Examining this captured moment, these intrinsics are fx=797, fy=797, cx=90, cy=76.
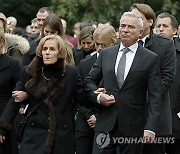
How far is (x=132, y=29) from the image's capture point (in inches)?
382

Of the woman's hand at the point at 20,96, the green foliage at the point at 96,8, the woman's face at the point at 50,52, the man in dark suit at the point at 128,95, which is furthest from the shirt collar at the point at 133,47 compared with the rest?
the green foliage at the point at 96,8

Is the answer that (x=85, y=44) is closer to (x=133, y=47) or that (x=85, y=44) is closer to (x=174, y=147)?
(x=174, y=147)

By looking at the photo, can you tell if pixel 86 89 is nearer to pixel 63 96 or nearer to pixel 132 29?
pixel 63 96

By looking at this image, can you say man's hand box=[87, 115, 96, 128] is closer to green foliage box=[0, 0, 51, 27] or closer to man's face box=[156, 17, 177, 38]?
man's face box=[156, 17, 177, 38]

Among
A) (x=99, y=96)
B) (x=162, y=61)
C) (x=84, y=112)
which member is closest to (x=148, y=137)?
(x=99, y=96)

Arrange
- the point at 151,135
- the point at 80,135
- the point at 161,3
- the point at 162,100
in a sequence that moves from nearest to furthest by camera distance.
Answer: the point at 151,135, the point at 162,100, the point at 80,135, the point at 161,3

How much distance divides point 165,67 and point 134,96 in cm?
123

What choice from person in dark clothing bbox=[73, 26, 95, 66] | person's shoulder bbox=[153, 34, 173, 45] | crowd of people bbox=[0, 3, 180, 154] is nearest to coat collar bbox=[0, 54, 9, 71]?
crowd of people bbox=[0, 3, 180, 154]

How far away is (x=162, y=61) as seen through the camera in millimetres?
10711

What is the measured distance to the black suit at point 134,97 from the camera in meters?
9.58

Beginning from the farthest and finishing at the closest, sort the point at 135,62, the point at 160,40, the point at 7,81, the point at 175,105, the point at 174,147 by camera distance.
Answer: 1. the point at 174,147
2. the point at 175,105
3. the point at 160,40
4. the point at 7,81
5. the point at 135,62

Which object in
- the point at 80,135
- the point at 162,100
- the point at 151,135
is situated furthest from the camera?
the point at 80,135

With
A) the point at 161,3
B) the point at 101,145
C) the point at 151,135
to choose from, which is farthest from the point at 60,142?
the point at 161,3

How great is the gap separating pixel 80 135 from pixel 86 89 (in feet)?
5.30
